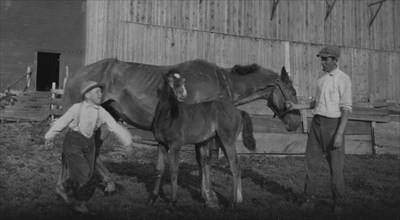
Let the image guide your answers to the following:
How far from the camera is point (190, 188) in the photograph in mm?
7617

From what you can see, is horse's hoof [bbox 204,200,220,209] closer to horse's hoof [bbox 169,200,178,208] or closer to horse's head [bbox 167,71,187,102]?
horse's hoof [bbox 169,200,178,208]

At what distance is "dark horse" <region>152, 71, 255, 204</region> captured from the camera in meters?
6.11

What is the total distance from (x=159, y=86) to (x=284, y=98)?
236cm

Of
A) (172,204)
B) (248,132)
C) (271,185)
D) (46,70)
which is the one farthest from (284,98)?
(46,70)

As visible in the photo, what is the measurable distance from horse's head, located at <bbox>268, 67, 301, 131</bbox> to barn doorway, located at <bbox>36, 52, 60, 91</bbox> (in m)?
21.7

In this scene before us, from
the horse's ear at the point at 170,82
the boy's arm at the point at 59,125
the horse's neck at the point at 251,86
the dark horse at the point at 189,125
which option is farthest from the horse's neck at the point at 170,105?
the horse's neck at the point at 251,86

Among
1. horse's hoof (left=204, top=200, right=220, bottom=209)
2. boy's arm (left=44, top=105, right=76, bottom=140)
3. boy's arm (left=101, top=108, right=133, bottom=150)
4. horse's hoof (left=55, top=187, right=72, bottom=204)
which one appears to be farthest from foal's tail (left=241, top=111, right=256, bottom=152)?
horse's hoof (left=55, top=187, right=72, bottom=204)

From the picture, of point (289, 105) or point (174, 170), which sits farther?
point (289, 105)

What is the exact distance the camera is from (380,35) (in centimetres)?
2266

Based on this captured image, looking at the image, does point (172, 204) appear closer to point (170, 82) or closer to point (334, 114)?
point (170, 82)

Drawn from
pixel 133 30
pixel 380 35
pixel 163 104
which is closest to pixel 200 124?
pixel 163 104

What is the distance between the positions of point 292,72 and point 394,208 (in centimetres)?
1454

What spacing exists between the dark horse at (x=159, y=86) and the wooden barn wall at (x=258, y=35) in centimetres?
932

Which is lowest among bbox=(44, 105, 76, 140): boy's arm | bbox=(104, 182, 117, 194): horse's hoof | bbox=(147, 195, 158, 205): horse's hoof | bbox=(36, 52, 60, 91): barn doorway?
bbox=(147, 195, 158, 205): horse's hoof
